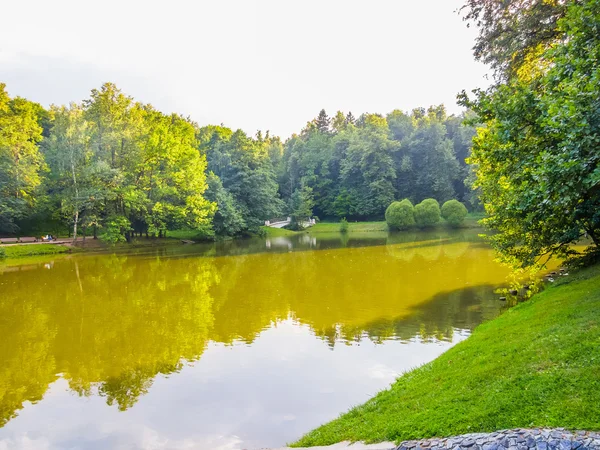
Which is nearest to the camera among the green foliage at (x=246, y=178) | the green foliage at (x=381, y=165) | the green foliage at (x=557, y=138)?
the green foliage at (x=557, y=138)

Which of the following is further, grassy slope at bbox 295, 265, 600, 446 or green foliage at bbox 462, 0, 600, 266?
green foliage at bbox 462, 0, 600, 266

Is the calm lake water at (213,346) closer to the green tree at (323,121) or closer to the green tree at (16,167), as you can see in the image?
the green tree at (16,167)

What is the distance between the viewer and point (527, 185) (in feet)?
23.2

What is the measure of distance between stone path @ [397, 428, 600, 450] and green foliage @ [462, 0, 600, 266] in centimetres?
314

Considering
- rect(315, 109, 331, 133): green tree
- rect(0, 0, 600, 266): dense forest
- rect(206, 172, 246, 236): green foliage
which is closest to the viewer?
rect(0, 0, 600, 266): dense forest

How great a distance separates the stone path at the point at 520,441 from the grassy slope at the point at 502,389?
17 cm

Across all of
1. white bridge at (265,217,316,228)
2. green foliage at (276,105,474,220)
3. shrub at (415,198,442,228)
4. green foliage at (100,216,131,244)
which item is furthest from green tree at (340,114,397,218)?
green foliage at (100,216,131,244)

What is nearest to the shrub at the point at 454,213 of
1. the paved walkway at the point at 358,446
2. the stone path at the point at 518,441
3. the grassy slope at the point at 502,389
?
the grassy slope at the point at 502,389

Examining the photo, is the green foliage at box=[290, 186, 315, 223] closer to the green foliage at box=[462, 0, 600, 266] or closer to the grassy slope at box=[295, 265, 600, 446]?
the green foliage at box=[462, 0, 600, 266]

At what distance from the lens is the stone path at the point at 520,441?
379cm

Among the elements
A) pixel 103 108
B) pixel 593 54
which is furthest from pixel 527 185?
pixel 103 108

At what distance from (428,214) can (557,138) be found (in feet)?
144

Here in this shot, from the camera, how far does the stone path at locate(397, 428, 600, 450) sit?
379 centimetres

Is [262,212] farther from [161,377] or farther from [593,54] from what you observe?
[593,54]
